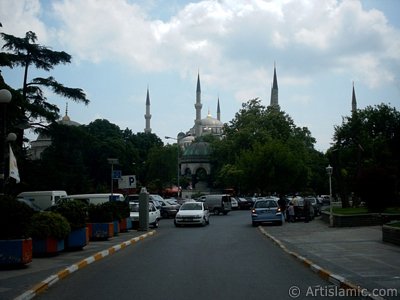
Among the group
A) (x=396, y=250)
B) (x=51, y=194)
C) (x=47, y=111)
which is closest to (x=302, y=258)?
(x=396, y=250)

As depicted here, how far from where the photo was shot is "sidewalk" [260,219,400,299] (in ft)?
32.5

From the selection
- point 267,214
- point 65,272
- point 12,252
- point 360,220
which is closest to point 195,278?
point 65,272

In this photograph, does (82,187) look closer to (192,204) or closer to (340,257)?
(192,204)

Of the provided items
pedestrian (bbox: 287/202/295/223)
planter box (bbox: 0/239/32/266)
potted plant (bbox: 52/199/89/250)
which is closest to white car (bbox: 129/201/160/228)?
pedestrian (bbox: 287/202/295/223)

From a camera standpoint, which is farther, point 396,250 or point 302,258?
point 396,250

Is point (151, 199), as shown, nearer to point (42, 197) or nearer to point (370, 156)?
point (42, 197)

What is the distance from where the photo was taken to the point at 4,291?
9203mm

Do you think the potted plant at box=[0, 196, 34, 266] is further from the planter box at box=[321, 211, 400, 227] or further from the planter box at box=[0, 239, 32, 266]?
the planter box at box=[321, 211, 400, 227]

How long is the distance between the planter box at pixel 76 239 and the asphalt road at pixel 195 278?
4.52ft

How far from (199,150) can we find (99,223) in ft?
277

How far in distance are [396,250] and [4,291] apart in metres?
10.8

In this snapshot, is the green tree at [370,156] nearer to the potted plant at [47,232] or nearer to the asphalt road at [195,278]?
the asphalt road at [195,278]

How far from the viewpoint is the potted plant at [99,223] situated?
2111cm

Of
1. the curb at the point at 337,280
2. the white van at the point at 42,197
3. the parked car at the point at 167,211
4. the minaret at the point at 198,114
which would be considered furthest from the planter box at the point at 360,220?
the minaret at the point at 198,114
